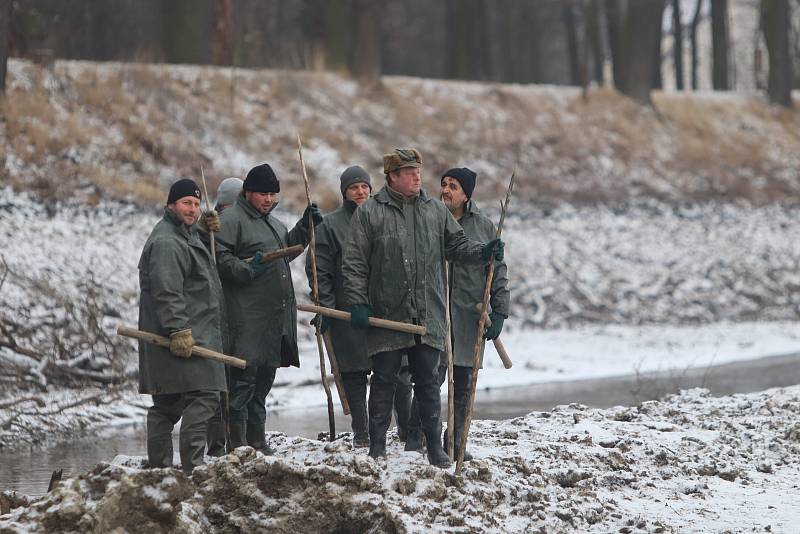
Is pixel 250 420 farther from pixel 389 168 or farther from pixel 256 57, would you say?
pixel 256 57

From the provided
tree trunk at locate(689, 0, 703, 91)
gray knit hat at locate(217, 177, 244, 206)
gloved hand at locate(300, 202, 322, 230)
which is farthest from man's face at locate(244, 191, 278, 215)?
tree trunk at locate(689, 0, 703, 91)

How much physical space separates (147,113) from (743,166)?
46.9 ft

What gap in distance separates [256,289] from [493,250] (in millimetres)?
1777

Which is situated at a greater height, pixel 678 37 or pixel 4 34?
pixel 678 37

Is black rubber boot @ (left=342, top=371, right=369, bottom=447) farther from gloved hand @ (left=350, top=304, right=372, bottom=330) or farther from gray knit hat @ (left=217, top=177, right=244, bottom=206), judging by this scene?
gray knit hat @ (left=217, top=177, right=244, bottom=206)

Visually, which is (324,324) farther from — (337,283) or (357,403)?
(357,403)

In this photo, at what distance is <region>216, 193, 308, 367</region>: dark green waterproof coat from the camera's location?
8.97 m

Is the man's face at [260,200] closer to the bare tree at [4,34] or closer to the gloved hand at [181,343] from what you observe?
the gloved hand at [181,343]

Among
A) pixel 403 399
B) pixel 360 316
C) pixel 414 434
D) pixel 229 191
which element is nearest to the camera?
pixel 360 316

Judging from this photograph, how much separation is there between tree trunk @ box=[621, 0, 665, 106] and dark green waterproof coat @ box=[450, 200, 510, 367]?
909 inches

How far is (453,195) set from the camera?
9195 millimetres

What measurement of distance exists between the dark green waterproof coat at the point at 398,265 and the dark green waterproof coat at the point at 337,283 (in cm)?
96

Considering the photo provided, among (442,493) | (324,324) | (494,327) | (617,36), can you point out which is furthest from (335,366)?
(617,36)

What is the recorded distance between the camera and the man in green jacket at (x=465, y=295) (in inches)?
352
